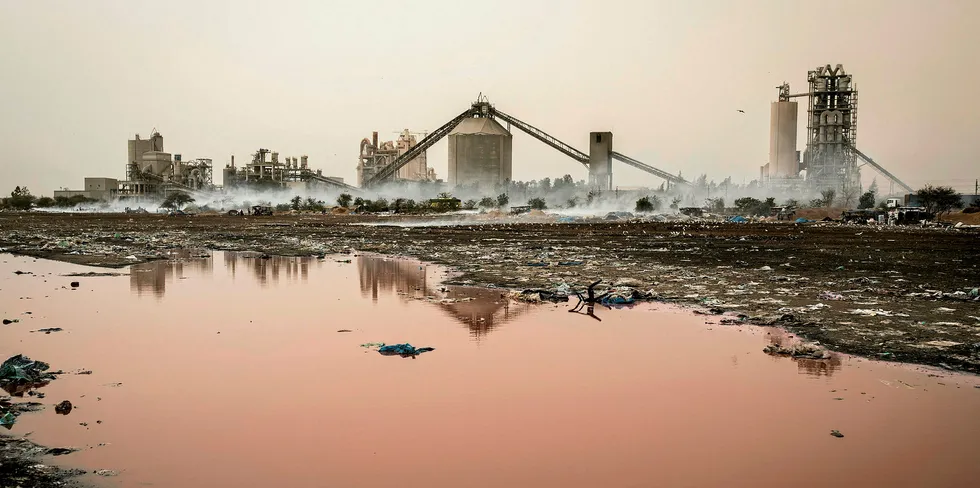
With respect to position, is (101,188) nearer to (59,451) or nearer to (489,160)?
(489,160)

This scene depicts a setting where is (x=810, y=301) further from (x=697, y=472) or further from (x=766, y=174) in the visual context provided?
(x=766, y=174)

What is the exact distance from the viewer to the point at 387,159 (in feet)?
430

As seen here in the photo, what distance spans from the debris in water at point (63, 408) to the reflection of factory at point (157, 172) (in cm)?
11669

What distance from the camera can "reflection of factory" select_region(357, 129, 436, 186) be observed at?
129625 mm

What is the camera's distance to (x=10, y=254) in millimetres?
26516

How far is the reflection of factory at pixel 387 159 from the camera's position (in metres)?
130

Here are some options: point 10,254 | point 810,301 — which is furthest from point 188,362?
point 10,254

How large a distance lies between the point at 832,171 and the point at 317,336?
9479 centimetres

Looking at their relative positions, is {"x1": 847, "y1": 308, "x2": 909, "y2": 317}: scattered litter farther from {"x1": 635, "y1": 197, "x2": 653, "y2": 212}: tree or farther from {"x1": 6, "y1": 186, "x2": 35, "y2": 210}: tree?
{"x1": 6, "y1": 186, "x2": 35, "y2": 210}: tree

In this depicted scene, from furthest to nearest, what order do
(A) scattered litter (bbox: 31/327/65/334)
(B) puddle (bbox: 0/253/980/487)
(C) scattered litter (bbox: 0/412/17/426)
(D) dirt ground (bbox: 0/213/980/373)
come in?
(A) scattered litter (bbox: 31/327/65/334), (D) dirt ground (bbox: 0/213/980/373), (C) scattered litter (bbox: 0/412/17/426), (B) puddle (bbox: 0/253/980/487)

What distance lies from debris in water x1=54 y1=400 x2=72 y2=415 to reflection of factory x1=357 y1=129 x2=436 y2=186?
120 meters

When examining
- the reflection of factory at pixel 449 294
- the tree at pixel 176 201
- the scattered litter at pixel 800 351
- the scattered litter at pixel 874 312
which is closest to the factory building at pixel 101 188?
the tree at pixel 176 201

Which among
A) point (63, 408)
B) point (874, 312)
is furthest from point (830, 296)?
point (63, 408)

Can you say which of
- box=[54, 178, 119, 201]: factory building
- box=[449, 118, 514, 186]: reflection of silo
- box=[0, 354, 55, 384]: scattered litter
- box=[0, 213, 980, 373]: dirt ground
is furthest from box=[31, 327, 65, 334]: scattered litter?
box=[54, 178, 119, 201]: factory building
